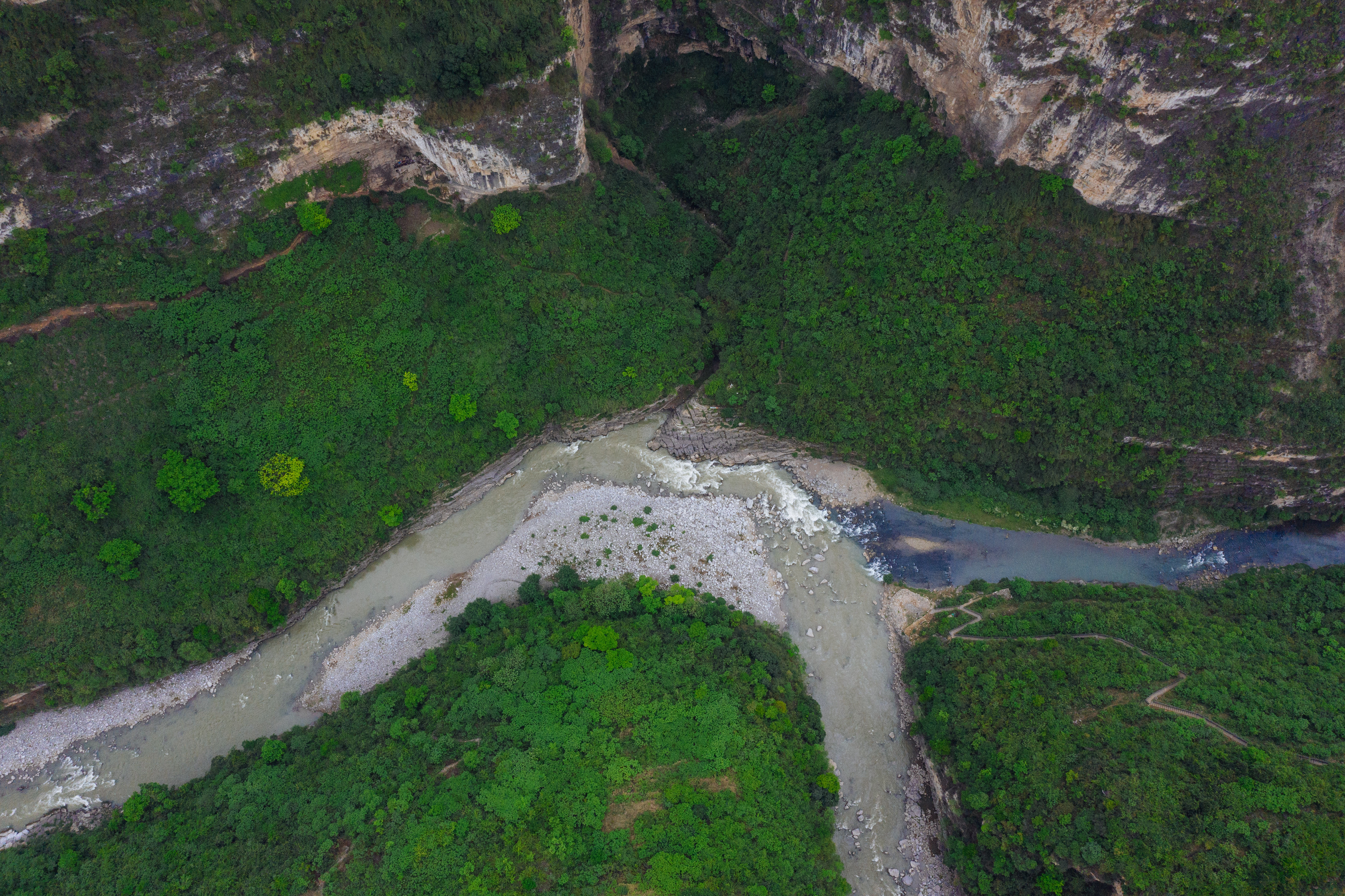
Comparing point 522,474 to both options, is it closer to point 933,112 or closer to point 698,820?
point 698,820

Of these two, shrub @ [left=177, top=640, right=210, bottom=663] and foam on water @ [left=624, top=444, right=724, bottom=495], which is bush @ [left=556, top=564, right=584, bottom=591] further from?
shrub @ [left=177, top=640, right=210, bottom=663]

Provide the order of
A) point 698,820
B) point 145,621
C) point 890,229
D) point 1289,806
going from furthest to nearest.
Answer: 1. point 890,229
2. point 145,621
3. point 698,820
4. point 1289,806

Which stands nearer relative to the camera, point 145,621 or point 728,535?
point 145,621

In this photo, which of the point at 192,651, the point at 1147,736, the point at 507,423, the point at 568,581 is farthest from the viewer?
the point at 507,423

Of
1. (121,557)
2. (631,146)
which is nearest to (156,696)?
(121,557)

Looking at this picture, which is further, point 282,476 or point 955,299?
point 955,299

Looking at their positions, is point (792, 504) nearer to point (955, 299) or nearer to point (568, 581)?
point (568, 581)

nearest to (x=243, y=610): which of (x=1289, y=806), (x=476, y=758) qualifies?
(x=476, y=758)

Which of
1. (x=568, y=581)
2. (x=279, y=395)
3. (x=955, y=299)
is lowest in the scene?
(x=568, y=581)
